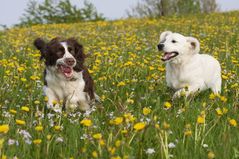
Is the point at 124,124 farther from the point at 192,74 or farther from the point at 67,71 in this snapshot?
the point at 192,74

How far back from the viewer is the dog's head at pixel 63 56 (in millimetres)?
4895

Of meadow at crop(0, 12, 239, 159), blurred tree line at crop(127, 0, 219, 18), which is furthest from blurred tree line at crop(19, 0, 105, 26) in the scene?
meadow at crop(0, 12, 239, 159)

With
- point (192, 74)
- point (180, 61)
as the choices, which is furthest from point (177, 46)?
point (192, 74)

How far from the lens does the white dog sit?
596 centimetres

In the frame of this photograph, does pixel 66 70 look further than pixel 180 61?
No

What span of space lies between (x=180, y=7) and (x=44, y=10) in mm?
10435

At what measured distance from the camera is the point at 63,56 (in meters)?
4.96

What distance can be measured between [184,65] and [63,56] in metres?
1.79

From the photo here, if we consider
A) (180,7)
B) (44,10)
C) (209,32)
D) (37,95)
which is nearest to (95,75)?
(37,95)

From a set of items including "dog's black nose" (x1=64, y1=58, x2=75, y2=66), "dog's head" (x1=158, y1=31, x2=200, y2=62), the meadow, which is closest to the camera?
the meadow

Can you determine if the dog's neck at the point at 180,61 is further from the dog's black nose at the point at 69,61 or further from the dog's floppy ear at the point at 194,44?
the dog's black nose at the point at 69,61

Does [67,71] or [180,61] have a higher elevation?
[67,71]

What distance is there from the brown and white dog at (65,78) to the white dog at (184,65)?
1229mm

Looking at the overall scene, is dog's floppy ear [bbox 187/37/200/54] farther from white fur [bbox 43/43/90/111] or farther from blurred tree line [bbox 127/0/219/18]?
blurred tree line [bbox 127/0/219/18]
